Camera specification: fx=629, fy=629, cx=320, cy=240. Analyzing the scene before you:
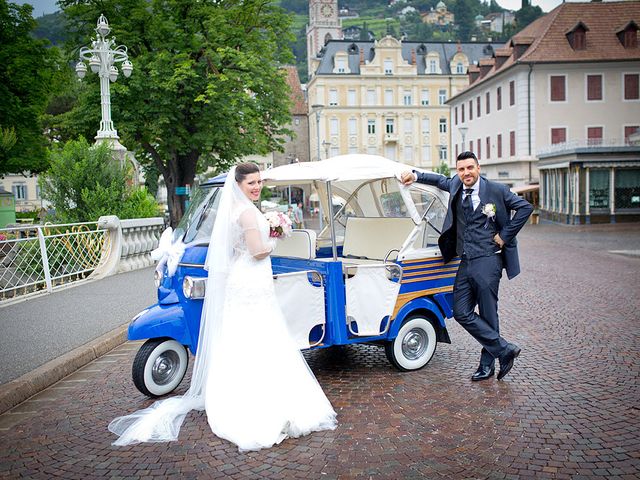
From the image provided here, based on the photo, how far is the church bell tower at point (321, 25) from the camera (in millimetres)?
129250

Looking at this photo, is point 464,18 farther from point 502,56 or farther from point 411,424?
point 411,424

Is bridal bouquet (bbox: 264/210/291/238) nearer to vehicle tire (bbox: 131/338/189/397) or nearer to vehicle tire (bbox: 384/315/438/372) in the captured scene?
vehicle tire (bbox: 131/338/189/397)

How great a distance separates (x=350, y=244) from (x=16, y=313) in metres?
5.76

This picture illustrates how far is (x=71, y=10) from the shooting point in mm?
28688

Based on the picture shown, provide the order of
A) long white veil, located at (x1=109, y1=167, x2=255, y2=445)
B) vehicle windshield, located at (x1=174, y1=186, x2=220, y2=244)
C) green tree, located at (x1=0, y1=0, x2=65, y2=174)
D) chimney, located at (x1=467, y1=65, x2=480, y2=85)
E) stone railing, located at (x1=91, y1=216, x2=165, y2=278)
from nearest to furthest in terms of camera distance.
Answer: long white veil, located at (x1=109, y1=167, x2=255, y2=445) → vehicle windshield, located at (x1=174, y1=186, x2=220, y2=244) → stone railing, located at (x1=91, y1=216, x2=165, y2=278) → green tree, located at (x1=0, y1=0, x2=65, y2=174) → chimney, located at (x1=467, y1=65, x2=480, y2=85)

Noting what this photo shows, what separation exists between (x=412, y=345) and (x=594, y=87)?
1729 inches

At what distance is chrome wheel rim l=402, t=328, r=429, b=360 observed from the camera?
6955mm

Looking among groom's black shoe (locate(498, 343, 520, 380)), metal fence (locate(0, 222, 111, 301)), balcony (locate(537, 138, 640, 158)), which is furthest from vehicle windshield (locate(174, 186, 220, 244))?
balcony (locate(537, 138, 640, 158))

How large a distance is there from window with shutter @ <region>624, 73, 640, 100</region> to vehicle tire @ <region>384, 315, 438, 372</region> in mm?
44478

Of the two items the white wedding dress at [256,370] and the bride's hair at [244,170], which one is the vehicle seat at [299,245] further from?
the bride's hair at [244,170]

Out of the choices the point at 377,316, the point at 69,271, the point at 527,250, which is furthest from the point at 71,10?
the point at 377,316

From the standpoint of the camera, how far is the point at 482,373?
258 inches

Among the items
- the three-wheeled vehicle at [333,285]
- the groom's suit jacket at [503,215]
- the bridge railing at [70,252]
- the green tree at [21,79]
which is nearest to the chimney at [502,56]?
the green tree at [21,79]

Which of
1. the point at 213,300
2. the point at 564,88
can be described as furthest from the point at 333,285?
the point at 564,88
